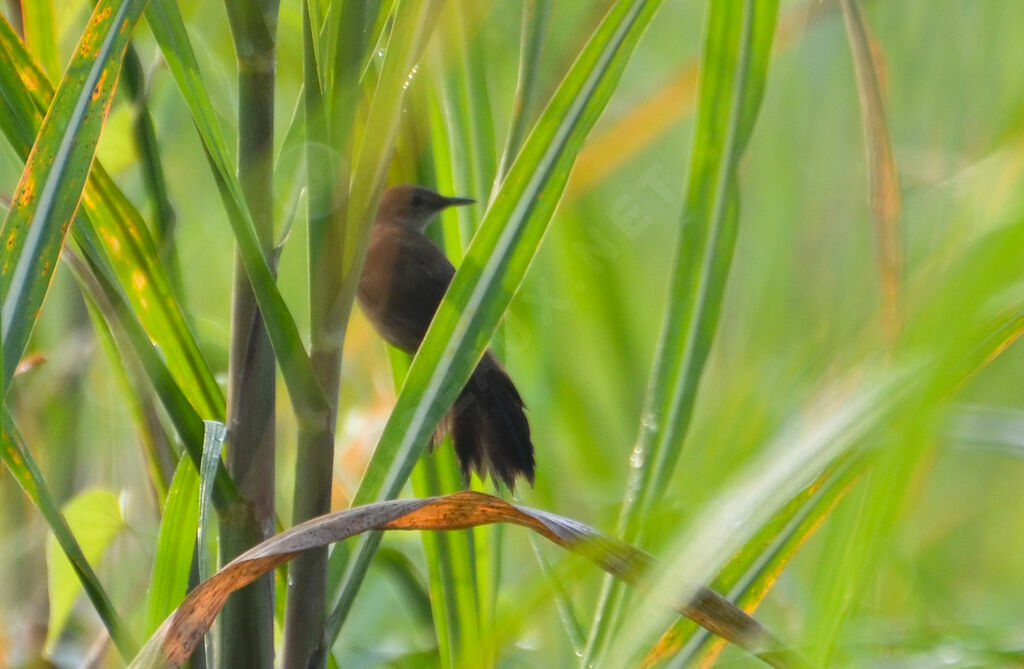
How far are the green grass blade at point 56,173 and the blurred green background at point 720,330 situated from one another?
193 mm

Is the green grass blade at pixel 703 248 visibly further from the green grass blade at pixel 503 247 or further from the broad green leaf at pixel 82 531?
the broad green leaf at pixel 82 531

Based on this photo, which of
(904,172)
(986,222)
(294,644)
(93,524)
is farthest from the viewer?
(904,172)

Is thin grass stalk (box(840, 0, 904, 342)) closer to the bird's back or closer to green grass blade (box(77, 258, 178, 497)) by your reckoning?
green grass blade (box(77, 258, 178, 497))

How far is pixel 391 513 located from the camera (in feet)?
1.26

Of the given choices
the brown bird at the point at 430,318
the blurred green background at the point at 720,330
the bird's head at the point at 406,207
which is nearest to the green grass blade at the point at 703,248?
the blurred green background at the point at 720,330

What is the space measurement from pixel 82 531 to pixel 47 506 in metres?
0.21

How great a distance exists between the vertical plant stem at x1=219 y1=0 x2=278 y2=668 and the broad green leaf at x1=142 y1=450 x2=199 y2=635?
0.02 metres

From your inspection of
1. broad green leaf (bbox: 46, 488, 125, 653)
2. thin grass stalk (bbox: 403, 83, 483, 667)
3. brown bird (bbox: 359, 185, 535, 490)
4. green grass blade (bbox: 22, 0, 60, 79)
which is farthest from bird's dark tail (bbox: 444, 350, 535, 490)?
green grass blade (bbox: 22, 0, 60, 79)

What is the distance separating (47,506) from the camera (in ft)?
1.38

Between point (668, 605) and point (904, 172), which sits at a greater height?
point (904, 172)

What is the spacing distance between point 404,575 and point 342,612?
0.27 meters

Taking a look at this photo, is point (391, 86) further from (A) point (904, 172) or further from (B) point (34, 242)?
(A) point (904, 172)

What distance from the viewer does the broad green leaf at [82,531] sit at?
1.99ft

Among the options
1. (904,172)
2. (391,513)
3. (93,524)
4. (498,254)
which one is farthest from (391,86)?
(904,172)
